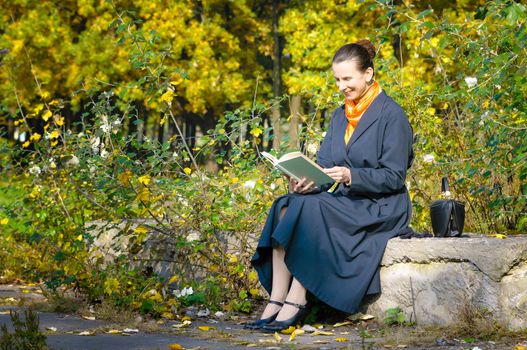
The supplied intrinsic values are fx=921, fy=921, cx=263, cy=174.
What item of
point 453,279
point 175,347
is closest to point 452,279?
point 453,279

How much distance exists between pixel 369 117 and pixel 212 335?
5.33 feet

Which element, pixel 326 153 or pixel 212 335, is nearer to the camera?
pixel 212 335

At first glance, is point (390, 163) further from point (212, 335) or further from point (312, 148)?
point (312, 148)

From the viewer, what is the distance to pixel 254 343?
483 centimetres

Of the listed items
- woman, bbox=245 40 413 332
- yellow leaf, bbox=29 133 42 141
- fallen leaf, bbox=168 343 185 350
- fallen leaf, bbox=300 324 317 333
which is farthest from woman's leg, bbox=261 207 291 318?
yellow leaf, bbox=29 133 42 141

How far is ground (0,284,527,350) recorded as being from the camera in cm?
469

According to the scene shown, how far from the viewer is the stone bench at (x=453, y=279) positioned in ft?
16.3

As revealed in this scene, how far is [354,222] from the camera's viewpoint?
5438 millimetres

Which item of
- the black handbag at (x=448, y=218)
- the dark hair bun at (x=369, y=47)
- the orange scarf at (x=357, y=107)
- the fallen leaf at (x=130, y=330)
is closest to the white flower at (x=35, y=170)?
the fallen leaf at (x=130, y=330)

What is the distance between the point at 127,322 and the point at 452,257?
1959 mm

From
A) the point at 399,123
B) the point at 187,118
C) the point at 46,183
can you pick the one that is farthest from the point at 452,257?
the point at 187,118

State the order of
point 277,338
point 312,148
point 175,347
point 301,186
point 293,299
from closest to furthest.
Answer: point 175,347, point 277,338, point 293,299, point 301,186, point 312,148

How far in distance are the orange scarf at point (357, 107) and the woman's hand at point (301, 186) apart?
0.42 m

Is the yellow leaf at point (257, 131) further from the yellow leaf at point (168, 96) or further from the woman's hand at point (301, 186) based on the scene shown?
the woman's hand at point (301, 186)
